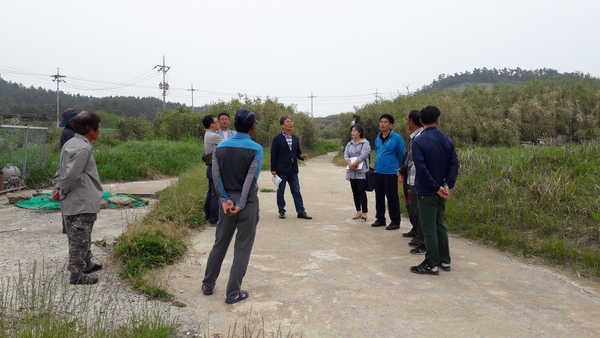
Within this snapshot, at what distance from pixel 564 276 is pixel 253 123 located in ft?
12.3

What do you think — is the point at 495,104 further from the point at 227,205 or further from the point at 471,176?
the point at 227,205

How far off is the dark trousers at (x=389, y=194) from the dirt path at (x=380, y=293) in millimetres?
690

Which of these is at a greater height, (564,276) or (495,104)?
(495,104)

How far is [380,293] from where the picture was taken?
440 centimetres

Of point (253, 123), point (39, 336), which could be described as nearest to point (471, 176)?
point (253, 123)

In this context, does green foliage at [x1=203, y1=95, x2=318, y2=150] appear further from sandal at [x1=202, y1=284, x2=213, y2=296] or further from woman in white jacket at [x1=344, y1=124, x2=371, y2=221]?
sandal at [x1=202, y1=284, x2=213, y2=296]

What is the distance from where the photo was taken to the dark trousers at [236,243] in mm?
4082

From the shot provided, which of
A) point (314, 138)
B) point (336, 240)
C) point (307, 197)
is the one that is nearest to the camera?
point (336, 240)

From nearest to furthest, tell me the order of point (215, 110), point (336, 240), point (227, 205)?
point (227, 205)
point (336, 240)
point (215, 110)

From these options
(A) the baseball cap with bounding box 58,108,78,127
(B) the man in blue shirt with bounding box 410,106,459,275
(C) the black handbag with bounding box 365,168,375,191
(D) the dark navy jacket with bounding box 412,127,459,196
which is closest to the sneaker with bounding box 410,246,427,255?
(B) the man in blue shirt with bounding box 410,106,459,275

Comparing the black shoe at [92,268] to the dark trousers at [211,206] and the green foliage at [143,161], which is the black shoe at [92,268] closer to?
the dark trousers at [211,206]

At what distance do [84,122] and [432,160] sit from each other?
3.50 m

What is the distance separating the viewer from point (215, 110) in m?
27.1

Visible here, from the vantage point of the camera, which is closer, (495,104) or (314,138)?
(495,104)
